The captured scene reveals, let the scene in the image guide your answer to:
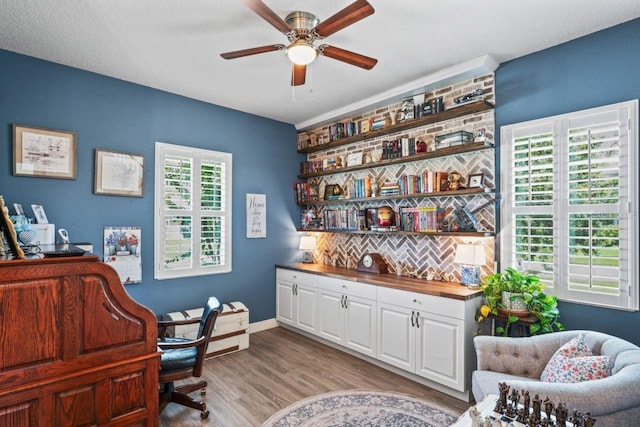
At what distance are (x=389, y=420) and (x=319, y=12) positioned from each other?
3070mm

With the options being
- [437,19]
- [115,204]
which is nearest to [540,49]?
[437,19]

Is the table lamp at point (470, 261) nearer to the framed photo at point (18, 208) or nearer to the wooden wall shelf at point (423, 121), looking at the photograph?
the wooden wall shelf at point (423, 121)

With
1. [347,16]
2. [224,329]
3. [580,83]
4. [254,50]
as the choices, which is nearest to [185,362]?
[224,329]

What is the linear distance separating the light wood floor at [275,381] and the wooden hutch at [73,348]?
0.82m

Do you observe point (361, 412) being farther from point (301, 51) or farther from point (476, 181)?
point (301, 51)

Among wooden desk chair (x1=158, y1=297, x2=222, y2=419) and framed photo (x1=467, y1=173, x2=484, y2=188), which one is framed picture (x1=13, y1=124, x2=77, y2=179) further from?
framed photo (x1=467, y1=173, x2=484, y2=188)

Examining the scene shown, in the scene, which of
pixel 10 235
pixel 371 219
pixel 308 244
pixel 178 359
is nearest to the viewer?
pixel 10 235

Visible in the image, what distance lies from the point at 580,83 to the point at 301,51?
232 cm

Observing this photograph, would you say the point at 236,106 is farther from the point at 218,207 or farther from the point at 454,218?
the point at 454,218

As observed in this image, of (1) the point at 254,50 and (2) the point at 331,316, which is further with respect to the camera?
(2) the point at 331,316

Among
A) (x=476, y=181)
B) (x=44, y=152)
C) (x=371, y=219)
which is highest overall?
(x=44, y=152)

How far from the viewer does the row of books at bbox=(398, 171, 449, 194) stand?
11.6 feet

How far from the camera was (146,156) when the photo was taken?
3.77 meters

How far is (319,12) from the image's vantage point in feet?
7.92
